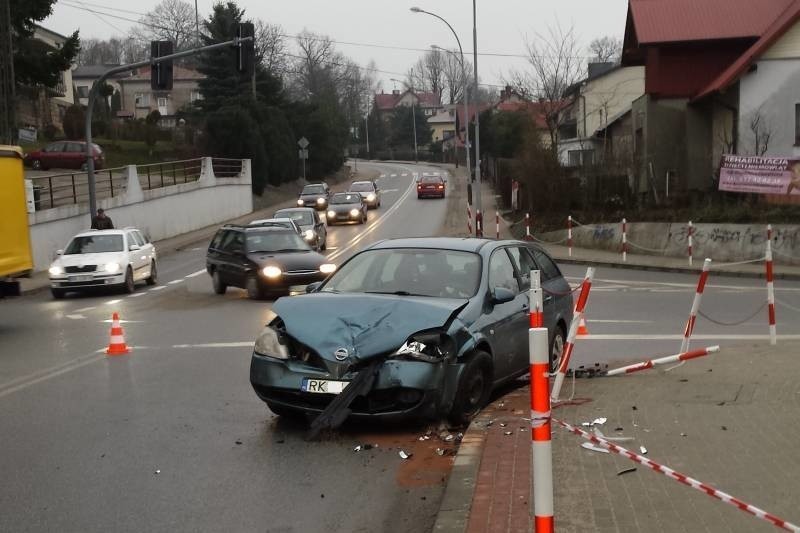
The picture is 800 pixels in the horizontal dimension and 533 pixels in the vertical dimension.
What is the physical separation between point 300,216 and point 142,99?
287 ft

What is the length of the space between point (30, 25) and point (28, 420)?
4547cm

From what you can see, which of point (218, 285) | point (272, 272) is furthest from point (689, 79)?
point (272, 272)

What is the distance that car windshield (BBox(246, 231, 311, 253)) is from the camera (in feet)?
66.8

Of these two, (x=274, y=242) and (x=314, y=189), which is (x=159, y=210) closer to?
(x=314, y=189)

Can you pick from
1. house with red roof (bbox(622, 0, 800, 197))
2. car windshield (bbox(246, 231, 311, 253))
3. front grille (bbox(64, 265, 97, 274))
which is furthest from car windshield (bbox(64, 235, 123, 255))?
house with red roof (bbox(622, 0, 800, 197))

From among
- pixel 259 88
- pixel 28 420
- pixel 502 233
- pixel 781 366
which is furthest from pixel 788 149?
pixel 259 88

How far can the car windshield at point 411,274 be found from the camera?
28.2 feet

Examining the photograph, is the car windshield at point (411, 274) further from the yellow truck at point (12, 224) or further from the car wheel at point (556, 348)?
the yellow truck at point (12, 224)

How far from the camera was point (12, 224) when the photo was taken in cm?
1523

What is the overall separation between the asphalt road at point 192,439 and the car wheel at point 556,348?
0.76 m

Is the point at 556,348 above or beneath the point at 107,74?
beneath

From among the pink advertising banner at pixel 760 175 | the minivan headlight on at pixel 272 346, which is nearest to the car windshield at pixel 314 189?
the pink advertising banner at pixel 760 175

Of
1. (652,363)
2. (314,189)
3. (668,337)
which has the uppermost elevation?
(314,189)

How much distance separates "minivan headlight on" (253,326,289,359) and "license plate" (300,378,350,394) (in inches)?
13.9
